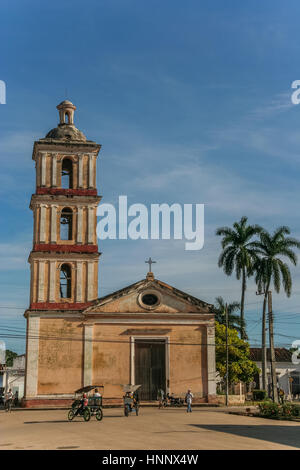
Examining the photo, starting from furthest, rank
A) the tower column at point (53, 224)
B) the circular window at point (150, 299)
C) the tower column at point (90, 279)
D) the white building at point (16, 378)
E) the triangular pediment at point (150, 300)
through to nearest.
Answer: the white building at point (16, 378), the tower column at point (53, 224), the circular window at point (150, 299), the tower column at point (90, 279), the triangular pediment at point (150, 300)

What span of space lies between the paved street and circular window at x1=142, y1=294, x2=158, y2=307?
10.7 meters

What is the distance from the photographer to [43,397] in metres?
38.7

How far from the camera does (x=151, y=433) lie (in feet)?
71.8

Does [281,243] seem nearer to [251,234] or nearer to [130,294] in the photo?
[251,234]

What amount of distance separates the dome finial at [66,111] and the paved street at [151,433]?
21.7 metres

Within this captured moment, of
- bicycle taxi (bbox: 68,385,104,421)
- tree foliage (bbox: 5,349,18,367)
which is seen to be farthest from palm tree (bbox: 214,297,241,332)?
tree foliage (bbox: 5,349,18,367)

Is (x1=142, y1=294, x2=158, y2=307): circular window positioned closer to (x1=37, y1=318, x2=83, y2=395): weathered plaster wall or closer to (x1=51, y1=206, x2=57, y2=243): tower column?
(x1=37, y1=318, x2=83, y2=395): weathered plaster wall

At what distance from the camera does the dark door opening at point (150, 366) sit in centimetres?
4012

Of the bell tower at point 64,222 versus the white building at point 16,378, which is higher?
the bell tower at point 64,222

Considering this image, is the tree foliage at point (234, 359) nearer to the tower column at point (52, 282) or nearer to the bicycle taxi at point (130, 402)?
the tower column at point (52, 282)

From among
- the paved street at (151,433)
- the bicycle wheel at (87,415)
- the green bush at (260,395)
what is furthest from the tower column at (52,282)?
the green bush at (260,395)

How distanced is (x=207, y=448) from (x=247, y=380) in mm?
32399
